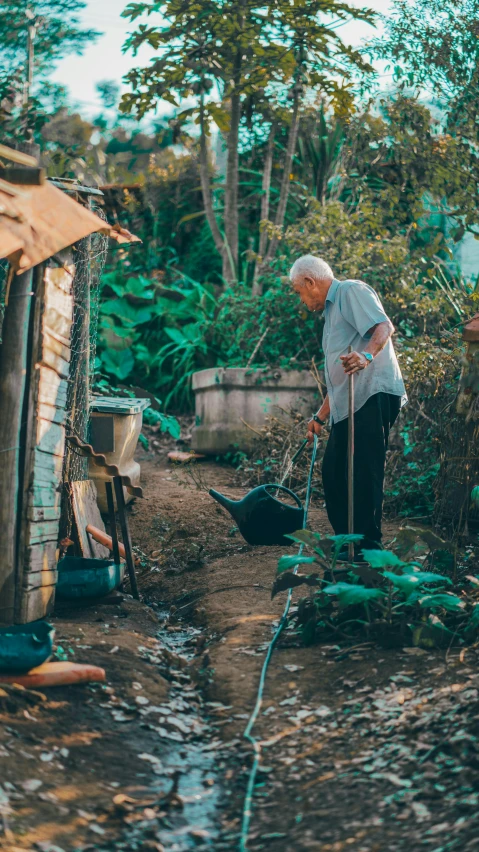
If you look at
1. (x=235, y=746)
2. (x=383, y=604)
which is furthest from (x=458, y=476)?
(x=235, y=746)

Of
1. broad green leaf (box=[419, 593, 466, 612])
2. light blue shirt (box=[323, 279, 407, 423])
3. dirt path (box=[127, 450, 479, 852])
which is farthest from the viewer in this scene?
light blue shirt (box=[323, 279, 407, 423])

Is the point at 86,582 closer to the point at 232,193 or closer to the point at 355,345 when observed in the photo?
the point at 355,345

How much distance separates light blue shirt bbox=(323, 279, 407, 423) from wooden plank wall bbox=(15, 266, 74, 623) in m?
1.53

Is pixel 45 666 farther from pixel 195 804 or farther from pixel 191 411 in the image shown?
pixel 191 411

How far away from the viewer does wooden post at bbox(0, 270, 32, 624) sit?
4203 mm

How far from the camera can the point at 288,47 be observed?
29.8 ft

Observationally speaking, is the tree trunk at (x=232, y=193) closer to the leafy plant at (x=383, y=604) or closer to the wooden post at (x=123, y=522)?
the wooden post at (x=123, y=522)

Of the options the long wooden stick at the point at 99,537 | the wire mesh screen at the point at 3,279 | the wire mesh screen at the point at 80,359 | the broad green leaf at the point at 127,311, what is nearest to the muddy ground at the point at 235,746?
the long wooden stick at the point at 99,537

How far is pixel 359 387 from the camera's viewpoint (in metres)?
5.02

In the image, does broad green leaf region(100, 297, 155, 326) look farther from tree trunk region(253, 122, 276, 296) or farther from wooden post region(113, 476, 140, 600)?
wooden post region(113, 476, 140, 600)

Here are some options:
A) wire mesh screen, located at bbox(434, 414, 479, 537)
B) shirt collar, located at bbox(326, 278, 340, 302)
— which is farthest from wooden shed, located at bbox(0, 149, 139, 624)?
wire mesh screen, located at bbox(434, 414, 479, 537)

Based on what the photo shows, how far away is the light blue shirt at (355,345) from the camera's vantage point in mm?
4965

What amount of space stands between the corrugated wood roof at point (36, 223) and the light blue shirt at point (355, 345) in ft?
5.21

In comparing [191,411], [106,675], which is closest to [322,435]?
[191,411]
